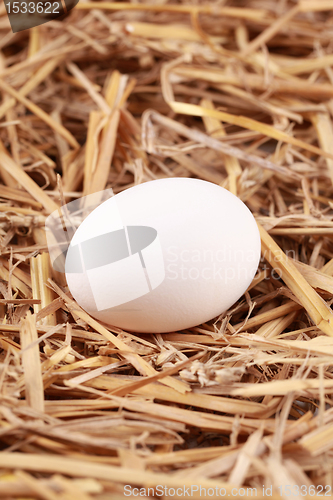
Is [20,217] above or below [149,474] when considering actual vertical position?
above

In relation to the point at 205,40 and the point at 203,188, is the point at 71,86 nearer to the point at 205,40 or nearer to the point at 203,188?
the point at 205,40

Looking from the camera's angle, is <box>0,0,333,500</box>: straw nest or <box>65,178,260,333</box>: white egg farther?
<box>65,178,260,333</box>: white egg

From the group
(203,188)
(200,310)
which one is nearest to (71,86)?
(203,188)

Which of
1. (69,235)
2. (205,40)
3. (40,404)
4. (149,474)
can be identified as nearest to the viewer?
(149,474)

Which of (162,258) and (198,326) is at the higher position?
(162,258)

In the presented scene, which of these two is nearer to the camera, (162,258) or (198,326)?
(162,258)

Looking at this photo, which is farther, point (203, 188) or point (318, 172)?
point (318, 172)
